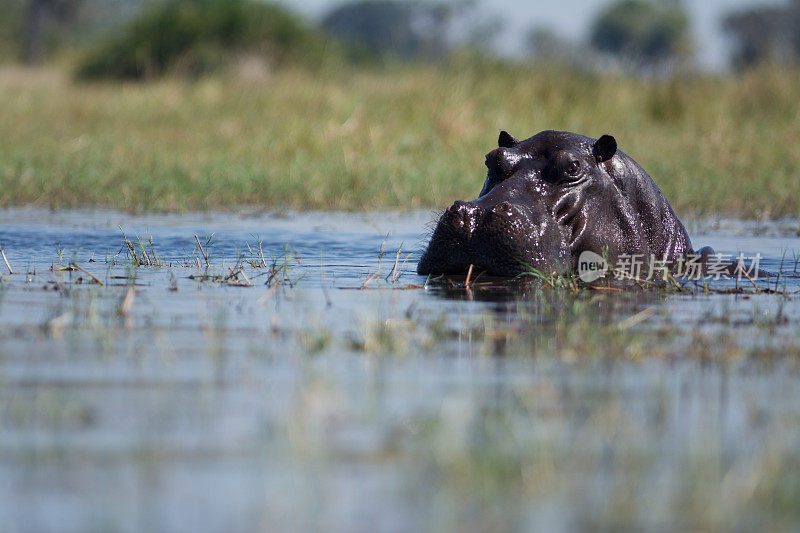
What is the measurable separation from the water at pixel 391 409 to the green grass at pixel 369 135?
17.3 ft

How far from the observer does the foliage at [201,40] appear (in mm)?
25875

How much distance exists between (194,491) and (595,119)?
13.2 meters

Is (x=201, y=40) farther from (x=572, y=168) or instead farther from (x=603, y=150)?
(x=572, y=168)

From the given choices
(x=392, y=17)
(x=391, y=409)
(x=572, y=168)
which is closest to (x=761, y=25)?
(x=392, y=17)

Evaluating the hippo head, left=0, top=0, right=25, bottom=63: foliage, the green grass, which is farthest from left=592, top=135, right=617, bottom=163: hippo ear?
left=0, top=0, right=25, bottom=63: foliage

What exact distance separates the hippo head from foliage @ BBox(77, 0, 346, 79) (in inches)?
755

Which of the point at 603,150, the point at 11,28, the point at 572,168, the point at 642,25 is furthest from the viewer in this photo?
the point at 642,25

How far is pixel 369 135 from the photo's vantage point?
13.4 m

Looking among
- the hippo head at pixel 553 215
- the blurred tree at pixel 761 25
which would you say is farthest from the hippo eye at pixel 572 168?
the blurred tree at pixel 761 25

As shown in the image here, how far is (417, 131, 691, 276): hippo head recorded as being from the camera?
5.24 meters

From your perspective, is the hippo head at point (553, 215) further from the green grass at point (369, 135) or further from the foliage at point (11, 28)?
the foliage at point (11, 28)

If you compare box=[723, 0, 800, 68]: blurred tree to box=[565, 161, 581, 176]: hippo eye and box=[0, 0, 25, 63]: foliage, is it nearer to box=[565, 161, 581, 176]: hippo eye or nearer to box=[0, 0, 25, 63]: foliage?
box=[0, 0, 25, 63]: foliage

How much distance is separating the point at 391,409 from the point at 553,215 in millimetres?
2888

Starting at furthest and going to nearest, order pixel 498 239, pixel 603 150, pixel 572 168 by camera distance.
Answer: pixel 603 150 < pixel 572 168 < pixel 498 239
